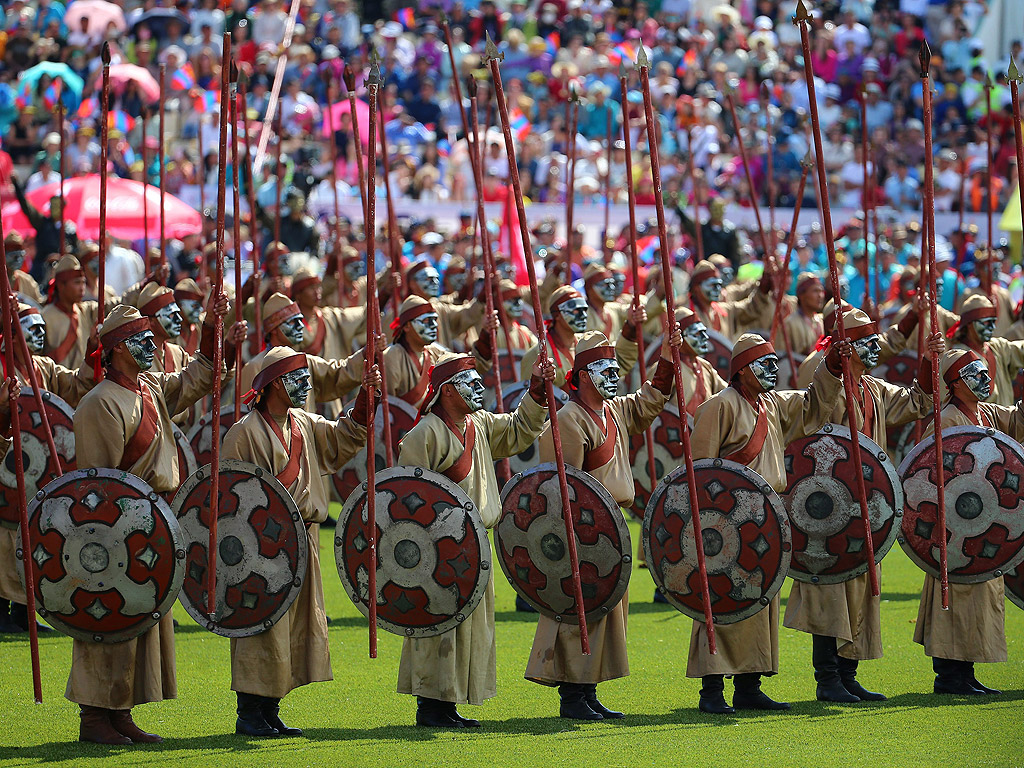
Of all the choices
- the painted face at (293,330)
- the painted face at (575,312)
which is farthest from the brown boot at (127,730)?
the painted face at (575,312)

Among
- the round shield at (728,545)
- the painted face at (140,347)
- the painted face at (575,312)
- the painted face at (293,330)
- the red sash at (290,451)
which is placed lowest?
the round shield at (728,545)

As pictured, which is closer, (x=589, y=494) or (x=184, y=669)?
(x=589, y=494)

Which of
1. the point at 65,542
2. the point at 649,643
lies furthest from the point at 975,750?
the point at 65,542

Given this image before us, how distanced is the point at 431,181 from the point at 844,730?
43.1 feet

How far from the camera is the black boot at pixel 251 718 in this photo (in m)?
7.73

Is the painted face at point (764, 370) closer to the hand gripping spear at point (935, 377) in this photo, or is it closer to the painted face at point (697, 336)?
the hand gripping spear at point (935, 377)

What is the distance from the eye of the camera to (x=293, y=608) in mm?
7820

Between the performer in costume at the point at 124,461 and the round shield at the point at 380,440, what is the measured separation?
2784mm

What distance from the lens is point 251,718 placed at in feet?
25.5

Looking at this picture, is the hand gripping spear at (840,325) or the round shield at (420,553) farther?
the hand gripping spear at (840,325)

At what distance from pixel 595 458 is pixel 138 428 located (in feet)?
7.03

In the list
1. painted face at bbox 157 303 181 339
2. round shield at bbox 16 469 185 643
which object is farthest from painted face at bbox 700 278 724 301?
round shield at bbox 16 469 185 643

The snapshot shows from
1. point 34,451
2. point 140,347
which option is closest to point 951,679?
point 140,347

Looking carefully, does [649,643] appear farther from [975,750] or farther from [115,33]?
[115,33]
